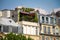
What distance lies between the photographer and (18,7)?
20.1 feet

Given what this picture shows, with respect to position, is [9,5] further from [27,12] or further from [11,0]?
[27,12]

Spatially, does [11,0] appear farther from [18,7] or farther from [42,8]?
[42,8]

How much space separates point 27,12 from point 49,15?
1.61 ft

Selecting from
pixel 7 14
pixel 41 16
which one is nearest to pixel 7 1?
pixel 7 14

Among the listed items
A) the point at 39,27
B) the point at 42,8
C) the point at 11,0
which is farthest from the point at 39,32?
the point at 11,0

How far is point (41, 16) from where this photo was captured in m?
6.61

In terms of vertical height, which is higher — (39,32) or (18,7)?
(18,7)

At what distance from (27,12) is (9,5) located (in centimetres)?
57

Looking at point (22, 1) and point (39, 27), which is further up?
point (22, 1)

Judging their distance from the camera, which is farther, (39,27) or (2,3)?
(39,27)

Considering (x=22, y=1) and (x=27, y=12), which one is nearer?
(x=22, y=1)

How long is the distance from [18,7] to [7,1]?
337 millimetres

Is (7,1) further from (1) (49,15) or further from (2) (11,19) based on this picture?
(1) (49,15)

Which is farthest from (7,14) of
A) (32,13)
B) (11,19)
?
(32,13)
